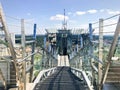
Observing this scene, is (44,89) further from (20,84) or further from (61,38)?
(61,38)

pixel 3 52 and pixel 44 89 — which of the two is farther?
pixel 3 52

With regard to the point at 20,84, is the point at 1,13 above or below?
above

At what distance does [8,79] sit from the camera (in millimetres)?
7406

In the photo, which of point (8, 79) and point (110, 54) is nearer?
point (110, 54)

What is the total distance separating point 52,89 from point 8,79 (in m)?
2.00

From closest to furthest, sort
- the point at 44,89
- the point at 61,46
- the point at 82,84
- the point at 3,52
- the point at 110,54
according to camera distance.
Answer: the point at 110,54, the point at 44,89, the point at 82,84, the point at 3,52, the point at 61,46

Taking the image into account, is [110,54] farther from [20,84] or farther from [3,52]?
[3,52]

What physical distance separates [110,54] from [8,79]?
4155mm

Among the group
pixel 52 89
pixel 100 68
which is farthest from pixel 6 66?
pixel 100 68

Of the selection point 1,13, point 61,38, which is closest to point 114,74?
point 1,13

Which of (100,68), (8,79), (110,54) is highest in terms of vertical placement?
(110,54)

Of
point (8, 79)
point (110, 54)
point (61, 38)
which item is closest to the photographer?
point (110, 54)

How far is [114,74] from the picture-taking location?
6711 millimetres

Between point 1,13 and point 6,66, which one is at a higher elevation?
point 1,13
